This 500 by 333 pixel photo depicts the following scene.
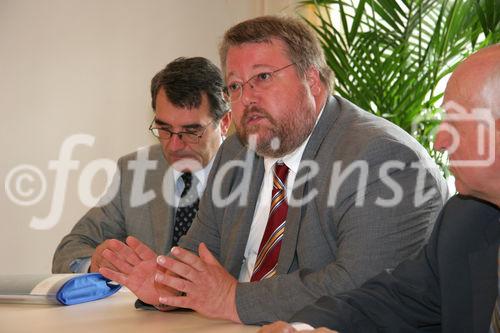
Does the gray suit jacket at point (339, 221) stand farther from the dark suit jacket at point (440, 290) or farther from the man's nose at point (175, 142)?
the man's nose at point (175, 142)

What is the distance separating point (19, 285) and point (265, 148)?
3.27 ft

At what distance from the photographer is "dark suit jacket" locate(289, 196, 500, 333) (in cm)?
202

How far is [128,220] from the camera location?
376 cm

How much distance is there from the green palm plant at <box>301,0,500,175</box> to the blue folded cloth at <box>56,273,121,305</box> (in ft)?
6.45

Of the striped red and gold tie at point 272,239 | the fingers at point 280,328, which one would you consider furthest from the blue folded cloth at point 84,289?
the fingers at point 280,328

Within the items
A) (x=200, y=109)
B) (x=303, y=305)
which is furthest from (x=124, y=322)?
(x=200, y=109)

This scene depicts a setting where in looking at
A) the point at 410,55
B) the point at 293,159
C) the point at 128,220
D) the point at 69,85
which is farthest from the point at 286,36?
the point at 69,85

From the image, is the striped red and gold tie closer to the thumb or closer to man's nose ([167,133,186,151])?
the thumb

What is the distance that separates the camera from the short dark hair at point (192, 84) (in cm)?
365

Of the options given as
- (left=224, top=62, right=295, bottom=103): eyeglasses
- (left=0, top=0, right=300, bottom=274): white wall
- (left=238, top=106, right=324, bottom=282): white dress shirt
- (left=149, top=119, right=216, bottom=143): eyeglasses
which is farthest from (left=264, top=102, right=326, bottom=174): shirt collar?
(left=0, top=0, right=300, bottom=274): white wall

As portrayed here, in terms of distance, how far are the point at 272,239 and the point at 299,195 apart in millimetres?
188

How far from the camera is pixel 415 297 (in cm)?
216

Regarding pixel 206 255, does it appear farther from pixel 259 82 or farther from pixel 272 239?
pixel 259 82

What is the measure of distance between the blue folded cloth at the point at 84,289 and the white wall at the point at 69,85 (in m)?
2.43
